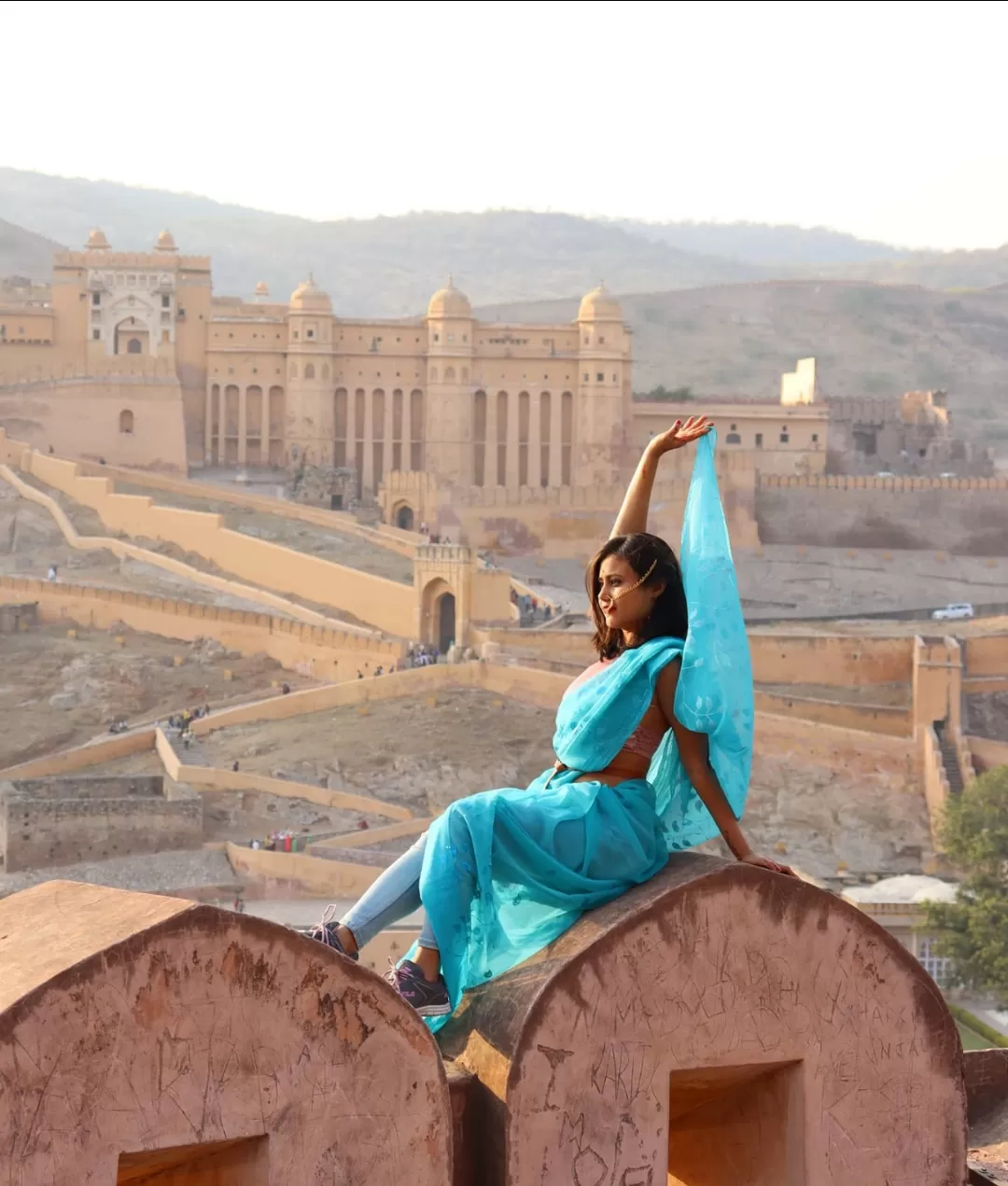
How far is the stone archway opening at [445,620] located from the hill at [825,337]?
53.9 meters

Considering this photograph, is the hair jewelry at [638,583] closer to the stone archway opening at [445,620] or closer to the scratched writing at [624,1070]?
the scratched writing at [624,1070]

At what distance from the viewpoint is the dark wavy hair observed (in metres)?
5.07

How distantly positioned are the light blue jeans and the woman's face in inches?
30.8

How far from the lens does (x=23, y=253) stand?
99.8m

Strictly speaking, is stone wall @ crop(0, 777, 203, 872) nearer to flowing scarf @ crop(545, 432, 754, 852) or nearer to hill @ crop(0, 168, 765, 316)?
flowing scarf @ crop(545, 432, 754, 852)

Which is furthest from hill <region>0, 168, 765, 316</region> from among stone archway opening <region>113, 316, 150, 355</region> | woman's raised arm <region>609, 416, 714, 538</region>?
woman's raised arm <region>609, 416, 714, 538</region>

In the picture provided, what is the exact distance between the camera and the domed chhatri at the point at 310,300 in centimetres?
4684

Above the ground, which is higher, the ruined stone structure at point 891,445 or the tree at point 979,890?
the ruined stone structure at point 891,445

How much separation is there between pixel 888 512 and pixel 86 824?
2805cm

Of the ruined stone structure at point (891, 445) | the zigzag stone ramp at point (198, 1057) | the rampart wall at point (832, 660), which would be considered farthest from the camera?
the ruined stone structure at point (891, 445)

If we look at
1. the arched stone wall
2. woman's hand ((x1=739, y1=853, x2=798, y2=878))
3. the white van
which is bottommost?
the white van

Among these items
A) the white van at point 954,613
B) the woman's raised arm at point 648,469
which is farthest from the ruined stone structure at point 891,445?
the woman's raised arm at point 648,469

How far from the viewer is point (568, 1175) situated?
4453mm

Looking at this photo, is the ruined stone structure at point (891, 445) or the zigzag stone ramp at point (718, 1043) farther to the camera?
the ruined stone structure at point (891, 445)
